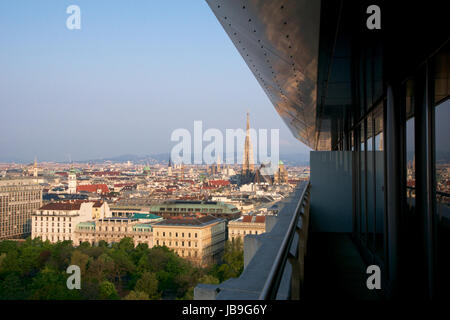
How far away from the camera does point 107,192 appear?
91.7 m

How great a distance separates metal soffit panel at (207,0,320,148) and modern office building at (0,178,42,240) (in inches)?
2031

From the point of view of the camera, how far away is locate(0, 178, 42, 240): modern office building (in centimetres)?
5032

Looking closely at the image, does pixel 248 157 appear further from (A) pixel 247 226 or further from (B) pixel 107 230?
(A) pixel 247 226

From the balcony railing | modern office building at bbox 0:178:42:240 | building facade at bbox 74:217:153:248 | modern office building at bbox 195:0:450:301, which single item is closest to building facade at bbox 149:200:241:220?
building facade at bbox 74:217:153:248

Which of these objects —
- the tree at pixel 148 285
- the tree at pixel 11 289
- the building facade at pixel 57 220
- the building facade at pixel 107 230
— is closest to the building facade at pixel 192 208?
the building facade at pixel 107 230

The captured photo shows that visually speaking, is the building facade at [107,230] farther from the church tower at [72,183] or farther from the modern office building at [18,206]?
the church tower at [72,183]

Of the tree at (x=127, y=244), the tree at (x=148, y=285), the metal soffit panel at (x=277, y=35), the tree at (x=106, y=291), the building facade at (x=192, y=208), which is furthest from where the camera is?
the building facade at (x=192, y=208)

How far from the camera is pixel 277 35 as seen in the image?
2291mm

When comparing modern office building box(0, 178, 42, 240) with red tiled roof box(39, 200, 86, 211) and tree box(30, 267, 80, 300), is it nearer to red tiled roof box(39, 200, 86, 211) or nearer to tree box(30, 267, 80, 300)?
red tiled roof box(39, 200, 86, 211)

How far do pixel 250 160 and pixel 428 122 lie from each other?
90.0 m

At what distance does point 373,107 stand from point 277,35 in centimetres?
258

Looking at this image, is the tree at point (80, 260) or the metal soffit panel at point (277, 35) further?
the tree at point (80, 260)

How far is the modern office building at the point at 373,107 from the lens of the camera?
1769mm
